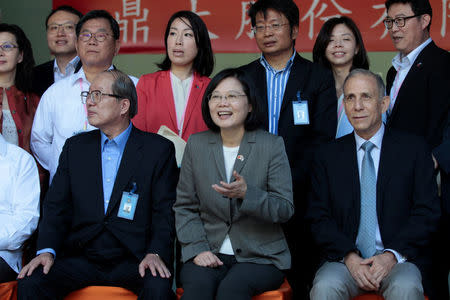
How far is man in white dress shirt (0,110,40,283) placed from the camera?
2893mm

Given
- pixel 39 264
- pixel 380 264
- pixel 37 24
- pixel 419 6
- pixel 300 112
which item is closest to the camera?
pixel 380 264

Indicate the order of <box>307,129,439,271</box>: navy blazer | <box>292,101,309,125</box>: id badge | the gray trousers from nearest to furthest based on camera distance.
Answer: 1. the gray trousers
2. <box>307,129,439,271</box>: navy blazer
3. <box>292,101,309,125</box>: id badge

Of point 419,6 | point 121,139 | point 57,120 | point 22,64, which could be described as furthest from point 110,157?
point 419,6

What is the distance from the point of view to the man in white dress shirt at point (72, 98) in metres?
3.39

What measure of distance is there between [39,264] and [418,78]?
221 centimetres

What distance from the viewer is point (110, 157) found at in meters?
2.97

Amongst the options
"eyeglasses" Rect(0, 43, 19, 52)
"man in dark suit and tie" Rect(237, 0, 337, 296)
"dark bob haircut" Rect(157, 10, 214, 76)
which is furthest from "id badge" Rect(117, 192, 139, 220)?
"eyeglasses" Rect(0, 43, 19, 52)

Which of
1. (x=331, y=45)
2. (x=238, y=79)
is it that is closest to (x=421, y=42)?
(x=331, y=45)

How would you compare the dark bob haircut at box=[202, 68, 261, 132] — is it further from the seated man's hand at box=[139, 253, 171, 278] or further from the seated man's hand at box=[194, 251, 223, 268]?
the seated man's hand at box=[139, 253, 171, 278]

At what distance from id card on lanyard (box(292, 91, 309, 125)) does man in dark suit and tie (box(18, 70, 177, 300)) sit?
0.71 m

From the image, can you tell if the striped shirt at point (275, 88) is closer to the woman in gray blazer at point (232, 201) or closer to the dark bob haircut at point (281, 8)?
the dark bob haircut at point (281, 8)

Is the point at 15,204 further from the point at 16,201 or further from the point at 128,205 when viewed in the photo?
the point at 128,205

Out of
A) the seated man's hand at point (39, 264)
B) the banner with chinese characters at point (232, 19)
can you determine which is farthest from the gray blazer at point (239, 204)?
the banner with chinese characters at point (232, 19)

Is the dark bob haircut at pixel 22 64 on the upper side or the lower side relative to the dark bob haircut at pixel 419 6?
lower
